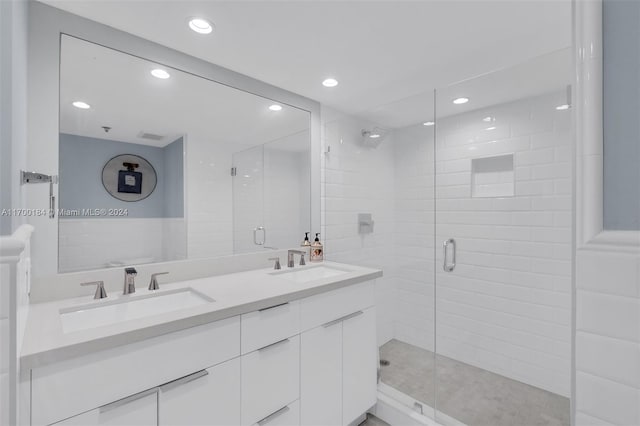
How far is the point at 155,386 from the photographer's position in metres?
1.02

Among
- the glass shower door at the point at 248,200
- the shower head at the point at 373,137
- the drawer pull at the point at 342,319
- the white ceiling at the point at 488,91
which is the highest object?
the white ceiling at the point at 488,91

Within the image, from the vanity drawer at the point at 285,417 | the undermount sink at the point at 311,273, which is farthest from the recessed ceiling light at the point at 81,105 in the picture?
the vanity drawer at the point at 285,417

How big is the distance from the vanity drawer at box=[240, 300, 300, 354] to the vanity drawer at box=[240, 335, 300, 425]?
0.11ft

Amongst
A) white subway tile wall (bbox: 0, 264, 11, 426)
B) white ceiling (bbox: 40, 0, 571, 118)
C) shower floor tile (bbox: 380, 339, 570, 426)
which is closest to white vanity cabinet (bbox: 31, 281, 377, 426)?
white subway tile wall (bbox: 0, 264, 11, 426)

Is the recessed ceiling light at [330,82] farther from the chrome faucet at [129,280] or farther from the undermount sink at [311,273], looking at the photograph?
the chrome faucet at [129,280]

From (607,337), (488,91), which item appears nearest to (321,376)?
(607,337)

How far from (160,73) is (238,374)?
170 centimetres

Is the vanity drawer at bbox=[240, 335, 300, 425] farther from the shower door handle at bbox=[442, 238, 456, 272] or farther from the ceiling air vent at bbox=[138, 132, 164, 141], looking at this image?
the shower door handle at bbox=[442, 238, 456, 272]

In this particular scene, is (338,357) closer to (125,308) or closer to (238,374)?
(238,374)

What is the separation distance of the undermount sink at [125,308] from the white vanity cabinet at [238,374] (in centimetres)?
28

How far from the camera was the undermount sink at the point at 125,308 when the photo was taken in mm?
1227

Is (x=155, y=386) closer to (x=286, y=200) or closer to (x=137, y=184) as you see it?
(x=137, y=184)

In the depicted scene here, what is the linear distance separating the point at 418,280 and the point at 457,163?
3.53ft

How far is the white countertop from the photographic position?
0.86 metres
